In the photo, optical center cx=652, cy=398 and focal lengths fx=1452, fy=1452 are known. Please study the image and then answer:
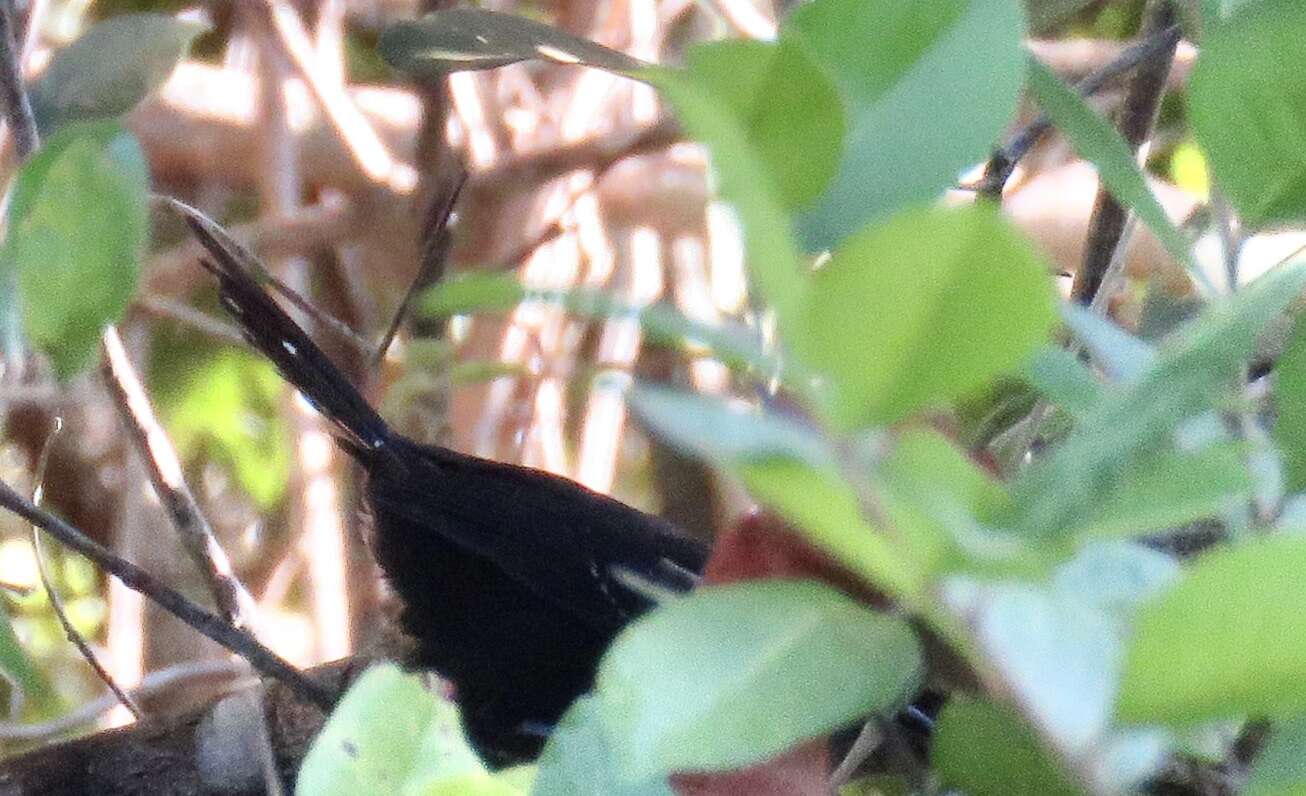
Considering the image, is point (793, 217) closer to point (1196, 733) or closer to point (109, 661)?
point (1196, 733)

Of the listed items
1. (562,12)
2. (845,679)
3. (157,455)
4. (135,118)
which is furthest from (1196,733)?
(562,12)

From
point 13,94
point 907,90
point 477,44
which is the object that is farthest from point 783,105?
point 13,94

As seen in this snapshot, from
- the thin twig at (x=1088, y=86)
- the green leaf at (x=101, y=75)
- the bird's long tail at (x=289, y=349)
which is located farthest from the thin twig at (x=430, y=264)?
the thin twig at (x=1088, y=86)

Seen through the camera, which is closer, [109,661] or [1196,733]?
[1196,733]

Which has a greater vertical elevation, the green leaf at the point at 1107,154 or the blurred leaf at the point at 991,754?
the green leaf at the point at 1107,154

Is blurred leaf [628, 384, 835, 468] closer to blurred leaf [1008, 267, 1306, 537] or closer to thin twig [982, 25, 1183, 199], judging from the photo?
blurred leaf [1008, 267, 1306, 537]

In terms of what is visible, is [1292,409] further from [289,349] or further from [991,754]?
[289,349]

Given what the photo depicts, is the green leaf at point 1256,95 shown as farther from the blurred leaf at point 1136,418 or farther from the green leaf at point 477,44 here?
the green leaf at point 477,44
